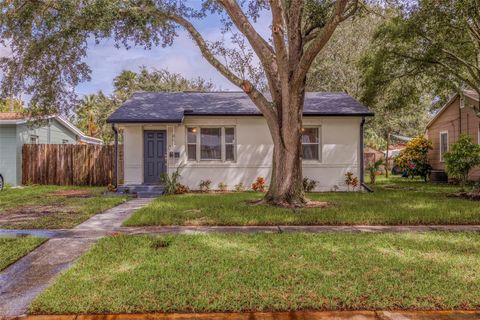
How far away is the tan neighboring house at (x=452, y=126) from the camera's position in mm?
17172

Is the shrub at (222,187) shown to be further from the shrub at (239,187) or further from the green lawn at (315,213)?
the green lawn at (315,213)

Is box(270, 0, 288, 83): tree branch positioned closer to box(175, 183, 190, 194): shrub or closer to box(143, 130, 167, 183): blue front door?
box(175, 183, 190, 194): shrub

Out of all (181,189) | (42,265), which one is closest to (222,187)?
(181,189)

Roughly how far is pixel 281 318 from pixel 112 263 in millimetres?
2487

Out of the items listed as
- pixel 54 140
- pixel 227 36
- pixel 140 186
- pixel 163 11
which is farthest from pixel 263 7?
pixel 54 140

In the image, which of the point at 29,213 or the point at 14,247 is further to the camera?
the point at 29,213

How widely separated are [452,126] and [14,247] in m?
20.1

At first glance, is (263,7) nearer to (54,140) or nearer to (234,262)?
(234,262)

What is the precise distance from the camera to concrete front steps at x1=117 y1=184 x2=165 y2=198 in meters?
13.1

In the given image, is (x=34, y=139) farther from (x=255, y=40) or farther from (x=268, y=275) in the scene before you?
(x=268, y=275)

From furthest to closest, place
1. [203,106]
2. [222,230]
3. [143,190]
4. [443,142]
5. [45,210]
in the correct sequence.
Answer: [443,142] → [203,106] → [143,190] → [45,210] → [222,230]

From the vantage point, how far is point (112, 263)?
4.75m

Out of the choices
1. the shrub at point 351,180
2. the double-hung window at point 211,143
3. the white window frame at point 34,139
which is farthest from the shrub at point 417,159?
the white window frame at point 34,139

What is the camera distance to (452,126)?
19.2 meters
